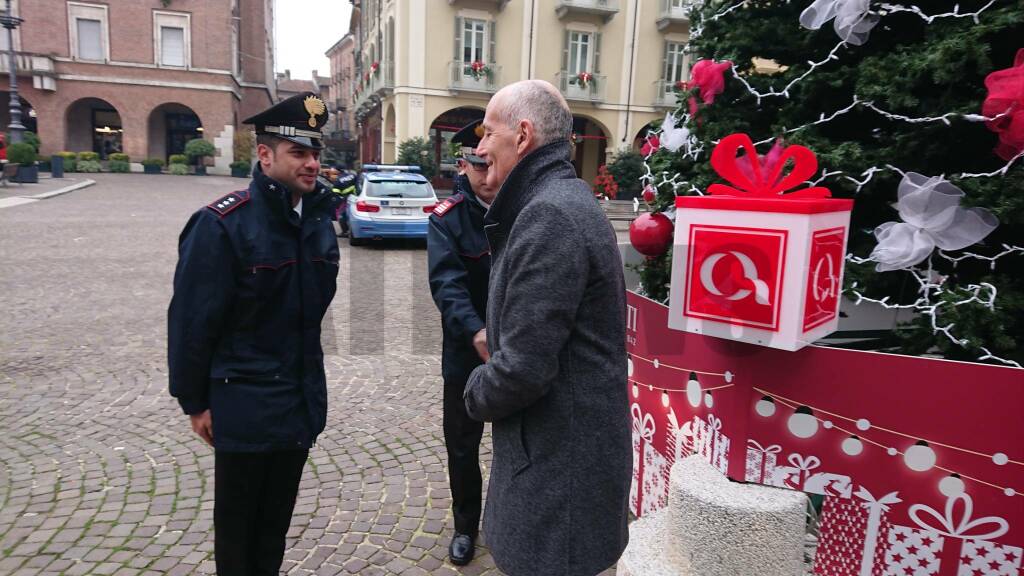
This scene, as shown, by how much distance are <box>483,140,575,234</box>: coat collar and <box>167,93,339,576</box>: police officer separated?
1.01 meters

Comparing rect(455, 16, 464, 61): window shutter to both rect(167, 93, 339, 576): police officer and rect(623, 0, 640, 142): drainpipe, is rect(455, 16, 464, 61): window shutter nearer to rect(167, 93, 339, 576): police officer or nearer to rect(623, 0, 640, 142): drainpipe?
rect(623, 0, 640, 142): drainpipe

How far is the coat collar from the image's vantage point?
5.70 ft

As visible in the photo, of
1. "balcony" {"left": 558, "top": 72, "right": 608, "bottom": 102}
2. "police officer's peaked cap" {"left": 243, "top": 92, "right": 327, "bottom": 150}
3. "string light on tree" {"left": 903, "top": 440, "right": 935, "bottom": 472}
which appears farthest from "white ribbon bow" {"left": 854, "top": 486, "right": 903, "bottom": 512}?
"balcony" {"left": 558, "top": 72, "right": 608, "bottom": 102}

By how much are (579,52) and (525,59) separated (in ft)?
7.95

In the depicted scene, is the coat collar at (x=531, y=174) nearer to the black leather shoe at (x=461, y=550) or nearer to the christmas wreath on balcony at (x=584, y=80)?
the black leather shoe at (x=461, y=550)

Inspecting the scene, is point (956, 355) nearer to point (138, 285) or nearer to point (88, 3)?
point (138, 285)

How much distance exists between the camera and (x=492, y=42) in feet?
85.6

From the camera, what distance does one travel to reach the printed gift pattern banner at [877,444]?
6.63ft

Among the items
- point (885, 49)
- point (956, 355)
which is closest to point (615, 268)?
point (956, 355)

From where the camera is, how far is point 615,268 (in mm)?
1718

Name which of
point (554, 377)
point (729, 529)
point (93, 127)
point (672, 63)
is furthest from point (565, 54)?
point (93, 127)

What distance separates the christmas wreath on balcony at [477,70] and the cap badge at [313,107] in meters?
24.2

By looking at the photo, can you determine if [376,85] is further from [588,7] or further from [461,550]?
[461,550]

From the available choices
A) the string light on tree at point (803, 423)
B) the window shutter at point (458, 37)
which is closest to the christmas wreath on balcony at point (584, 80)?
the window shutter at point (458, 37)
